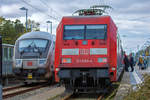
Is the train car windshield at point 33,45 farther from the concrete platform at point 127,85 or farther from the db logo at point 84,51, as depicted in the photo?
the db logo at point 84,51

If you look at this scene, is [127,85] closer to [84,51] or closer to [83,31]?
[84,51]

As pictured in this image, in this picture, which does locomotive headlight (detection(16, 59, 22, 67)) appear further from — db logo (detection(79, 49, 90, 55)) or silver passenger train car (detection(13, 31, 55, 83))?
db logo (detection(79, 49, 90, 55))

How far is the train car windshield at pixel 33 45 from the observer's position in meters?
15.8

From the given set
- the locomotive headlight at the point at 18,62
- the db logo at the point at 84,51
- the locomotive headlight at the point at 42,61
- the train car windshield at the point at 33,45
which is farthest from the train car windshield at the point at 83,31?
the locomotive headlight at the point at 18,62

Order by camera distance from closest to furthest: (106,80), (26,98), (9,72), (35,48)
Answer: (106,80)
(26,98)
(35,48)
(9,72)

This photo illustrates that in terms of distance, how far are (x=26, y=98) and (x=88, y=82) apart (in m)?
2.67

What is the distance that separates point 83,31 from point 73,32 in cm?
38

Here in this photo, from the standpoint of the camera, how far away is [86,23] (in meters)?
11.4

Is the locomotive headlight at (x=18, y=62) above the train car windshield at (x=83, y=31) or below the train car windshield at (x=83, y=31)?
below

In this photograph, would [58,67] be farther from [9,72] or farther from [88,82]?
[9,72]

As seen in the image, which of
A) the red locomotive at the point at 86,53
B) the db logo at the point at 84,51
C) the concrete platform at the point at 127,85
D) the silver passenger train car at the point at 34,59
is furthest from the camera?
the silver passenger train car at the point at 34,59

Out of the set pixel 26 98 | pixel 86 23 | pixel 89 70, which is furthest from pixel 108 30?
pixel 26 98

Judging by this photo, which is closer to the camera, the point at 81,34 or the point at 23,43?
the point at 81,34

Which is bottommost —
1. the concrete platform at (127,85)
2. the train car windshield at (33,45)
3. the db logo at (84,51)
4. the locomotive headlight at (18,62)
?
the concrete platform at (127,85)
